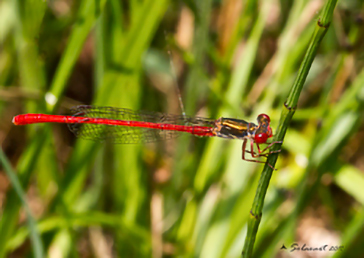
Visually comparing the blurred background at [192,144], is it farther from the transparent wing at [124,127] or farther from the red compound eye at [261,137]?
the red compound eye at [261,137]

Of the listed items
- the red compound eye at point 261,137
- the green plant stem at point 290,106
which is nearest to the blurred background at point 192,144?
the red compound eye at point 261,137

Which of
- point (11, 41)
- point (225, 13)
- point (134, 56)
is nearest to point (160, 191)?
point (134, 56)

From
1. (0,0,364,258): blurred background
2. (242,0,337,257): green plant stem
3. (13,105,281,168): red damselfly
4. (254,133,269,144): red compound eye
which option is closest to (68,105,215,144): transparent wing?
(13,105,281,168): red damselfly

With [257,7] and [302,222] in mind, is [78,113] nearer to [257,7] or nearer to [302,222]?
[257,7]

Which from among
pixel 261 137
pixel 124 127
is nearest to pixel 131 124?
pixel 124 127

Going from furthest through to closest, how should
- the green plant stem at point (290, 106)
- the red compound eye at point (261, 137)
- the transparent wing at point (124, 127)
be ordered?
the transparent wing at point (124, 127)
the red compound eye at point (261, 137)
the green plant stem at point (290, 106)

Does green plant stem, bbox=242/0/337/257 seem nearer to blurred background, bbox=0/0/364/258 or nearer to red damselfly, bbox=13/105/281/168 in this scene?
red damselfly, bbox=13/105/281/168

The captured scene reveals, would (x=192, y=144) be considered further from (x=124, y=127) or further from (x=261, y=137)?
(x=261, y=137)
